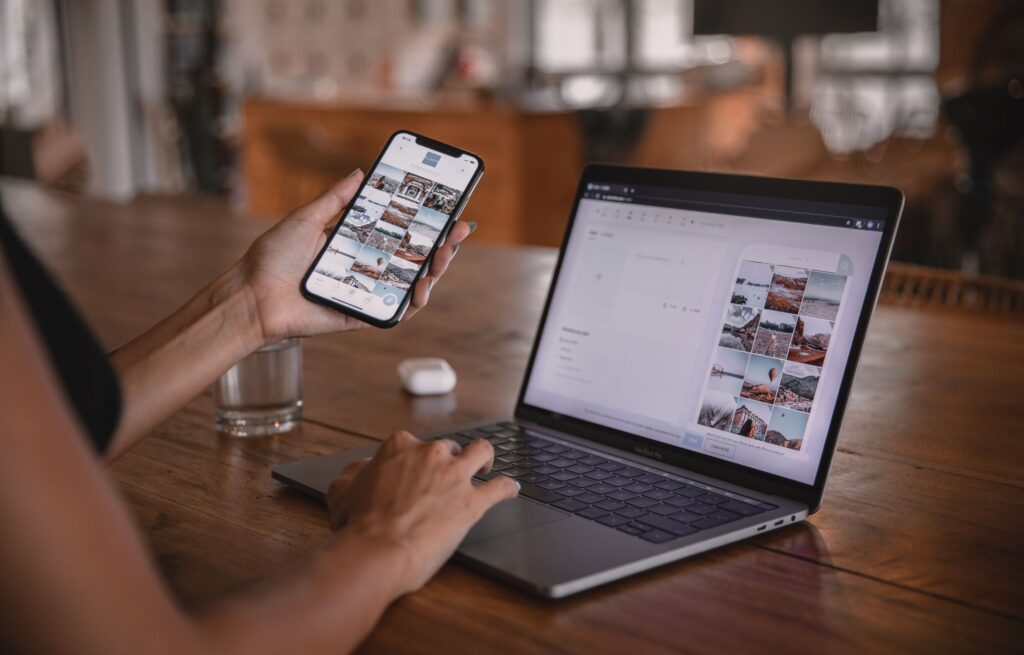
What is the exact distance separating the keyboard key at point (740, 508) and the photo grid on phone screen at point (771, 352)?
0.06 m

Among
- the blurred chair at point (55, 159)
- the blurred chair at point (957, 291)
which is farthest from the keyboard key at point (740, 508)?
the blurred chair at point (55, 159)

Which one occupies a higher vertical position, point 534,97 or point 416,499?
point 416,499

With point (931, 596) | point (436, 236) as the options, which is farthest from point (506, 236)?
point (931, 596)

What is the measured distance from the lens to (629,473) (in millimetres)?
896

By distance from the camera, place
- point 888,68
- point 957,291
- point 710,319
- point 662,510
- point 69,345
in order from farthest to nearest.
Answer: point 888,68 → point 957,291 → point 710,319 → point 662,510 → point 69,345

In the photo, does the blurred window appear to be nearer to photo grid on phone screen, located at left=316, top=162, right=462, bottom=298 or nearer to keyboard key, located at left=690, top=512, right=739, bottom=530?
photo grid on phone screen, located at left=316, top=162, right=462, bottom=298

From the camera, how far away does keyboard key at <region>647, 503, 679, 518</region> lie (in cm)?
81

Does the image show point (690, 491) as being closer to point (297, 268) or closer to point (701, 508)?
point (701, 508)

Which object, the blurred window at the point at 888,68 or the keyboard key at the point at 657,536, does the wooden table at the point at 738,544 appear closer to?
the keyboard key at the point at 657,536

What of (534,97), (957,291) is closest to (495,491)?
(957,291)

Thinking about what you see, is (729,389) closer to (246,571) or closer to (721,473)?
(721,473)

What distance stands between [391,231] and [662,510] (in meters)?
0.39

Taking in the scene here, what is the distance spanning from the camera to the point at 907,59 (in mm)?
6340

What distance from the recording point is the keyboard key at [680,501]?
0.83 metres
